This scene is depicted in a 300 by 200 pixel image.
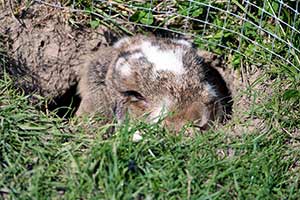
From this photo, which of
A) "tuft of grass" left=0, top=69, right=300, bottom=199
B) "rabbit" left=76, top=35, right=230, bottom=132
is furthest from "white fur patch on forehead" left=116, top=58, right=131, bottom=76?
"tuft of grass" left=0, top=69, right=300, bottom=199

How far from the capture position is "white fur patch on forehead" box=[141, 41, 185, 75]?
4.17 metres

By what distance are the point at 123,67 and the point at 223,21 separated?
2.35 ft

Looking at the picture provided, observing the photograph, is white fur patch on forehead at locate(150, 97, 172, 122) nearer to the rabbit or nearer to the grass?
the rabbit

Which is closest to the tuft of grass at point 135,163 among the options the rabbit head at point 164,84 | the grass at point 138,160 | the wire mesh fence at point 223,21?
the grass at point 138,160

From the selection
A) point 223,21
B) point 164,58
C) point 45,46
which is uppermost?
point 223,21

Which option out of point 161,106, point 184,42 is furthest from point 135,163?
point 184,42

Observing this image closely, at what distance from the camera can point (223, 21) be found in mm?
4551

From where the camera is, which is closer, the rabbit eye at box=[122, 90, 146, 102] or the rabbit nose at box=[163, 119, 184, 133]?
the rabbit nose at box=[163, 119, 184, 133]

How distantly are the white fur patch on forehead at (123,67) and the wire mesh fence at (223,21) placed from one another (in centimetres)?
29

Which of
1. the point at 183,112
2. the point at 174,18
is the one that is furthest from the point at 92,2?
the point at 183,112

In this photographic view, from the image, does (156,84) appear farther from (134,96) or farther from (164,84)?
(134,96)

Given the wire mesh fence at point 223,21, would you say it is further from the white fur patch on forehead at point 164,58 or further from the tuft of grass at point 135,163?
the tuft of grass at point 135,163

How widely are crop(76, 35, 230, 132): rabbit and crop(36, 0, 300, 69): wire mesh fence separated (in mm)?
141

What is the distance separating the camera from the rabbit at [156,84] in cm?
406
